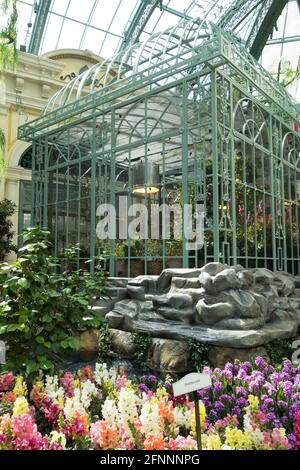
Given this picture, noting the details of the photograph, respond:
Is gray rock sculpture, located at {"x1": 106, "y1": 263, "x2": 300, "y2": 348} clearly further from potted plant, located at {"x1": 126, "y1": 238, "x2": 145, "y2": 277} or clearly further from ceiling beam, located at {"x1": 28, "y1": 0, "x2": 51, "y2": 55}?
ceiling beam, located at {"x1": 28, "y1": 0, "x2": 51, "y2": 55}

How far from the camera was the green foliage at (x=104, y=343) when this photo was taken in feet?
18.1

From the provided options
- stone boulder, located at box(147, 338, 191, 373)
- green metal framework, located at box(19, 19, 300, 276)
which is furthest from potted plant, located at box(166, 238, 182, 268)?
stone boulder, located at box(147, 338, 191, 373)

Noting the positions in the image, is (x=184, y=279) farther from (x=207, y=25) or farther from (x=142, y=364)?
(x=207, y=25)

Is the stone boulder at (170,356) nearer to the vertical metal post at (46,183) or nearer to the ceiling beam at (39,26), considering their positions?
the vertical metal post at (46,183)

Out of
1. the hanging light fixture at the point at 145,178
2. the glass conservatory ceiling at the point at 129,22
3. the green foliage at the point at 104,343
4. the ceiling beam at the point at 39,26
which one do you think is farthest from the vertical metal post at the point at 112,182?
the ceiling beam at the point at 39,26

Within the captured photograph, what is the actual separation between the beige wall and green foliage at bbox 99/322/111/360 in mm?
7175

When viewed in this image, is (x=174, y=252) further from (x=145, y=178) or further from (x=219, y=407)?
(x=219, y=407)

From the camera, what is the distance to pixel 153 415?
2.51 meters

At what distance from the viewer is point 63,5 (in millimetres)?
16438

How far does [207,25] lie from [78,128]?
11.3 feet

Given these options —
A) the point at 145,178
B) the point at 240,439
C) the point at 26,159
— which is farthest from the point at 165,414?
the point at 26,159

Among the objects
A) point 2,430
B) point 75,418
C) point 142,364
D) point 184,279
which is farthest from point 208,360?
point 2,430

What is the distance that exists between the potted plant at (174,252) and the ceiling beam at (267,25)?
10359mm

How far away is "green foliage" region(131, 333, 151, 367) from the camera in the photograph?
16.6ft
